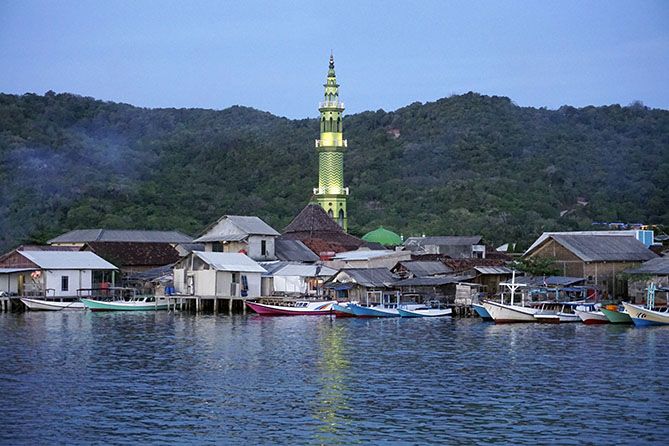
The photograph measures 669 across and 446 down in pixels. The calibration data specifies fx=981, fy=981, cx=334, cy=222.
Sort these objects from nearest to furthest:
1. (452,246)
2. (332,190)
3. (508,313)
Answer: (508,313) → (452,246) → (332,190)

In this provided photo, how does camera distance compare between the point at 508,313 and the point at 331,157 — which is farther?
the point at 331,157

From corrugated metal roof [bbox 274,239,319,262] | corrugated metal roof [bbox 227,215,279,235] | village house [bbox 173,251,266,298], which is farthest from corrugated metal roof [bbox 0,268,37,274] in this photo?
corrugated metal roof [bbox 274,239,319,262]

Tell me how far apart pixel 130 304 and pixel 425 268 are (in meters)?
21.9

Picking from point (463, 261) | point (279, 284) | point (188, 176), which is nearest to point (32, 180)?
point (188, 176)

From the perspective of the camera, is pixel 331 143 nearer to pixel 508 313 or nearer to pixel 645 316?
pixel 508 313

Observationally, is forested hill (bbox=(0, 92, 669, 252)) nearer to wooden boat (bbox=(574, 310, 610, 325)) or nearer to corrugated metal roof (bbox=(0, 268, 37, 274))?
corrugated metal roof (bbox=(0, 268, 37, 274))

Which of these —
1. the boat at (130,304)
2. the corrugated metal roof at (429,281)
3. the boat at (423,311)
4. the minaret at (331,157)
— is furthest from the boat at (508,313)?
the minaret at (331,157)

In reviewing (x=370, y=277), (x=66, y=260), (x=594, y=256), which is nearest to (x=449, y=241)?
(x=370, y=277)

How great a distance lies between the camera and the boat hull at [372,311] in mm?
64438

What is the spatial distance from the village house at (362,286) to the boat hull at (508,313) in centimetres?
1076

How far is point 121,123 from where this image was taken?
486 feet

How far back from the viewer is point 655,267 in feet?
215

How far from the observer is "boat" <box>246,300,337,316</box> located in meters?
66.5

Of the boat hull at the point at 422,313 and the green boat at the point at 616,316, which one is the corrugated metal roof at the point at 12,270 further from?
the green boat at the point at 616,316
